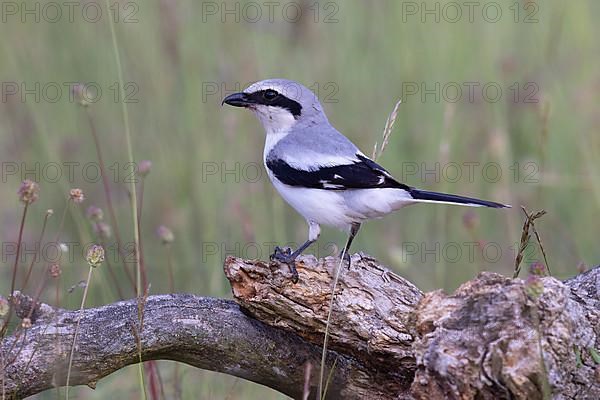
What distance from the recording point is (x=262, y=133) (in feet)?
23.8

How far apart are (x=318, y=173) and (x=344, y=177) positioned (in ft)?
0.46

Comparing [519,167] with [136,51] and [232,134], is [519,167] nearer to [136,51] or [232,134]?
[232,134]

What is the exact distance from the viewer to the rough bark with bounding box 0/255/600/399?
9.86 ft

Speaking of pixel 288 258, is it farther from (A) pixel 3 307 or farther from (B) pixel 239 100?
(B) pixel 239 100

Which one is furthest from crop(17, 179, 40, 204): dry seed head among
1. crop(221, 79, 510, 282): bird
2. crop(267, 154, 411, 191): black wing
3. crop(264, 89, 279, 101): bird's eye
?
crop(264, 89, 279, 101): bird's eye

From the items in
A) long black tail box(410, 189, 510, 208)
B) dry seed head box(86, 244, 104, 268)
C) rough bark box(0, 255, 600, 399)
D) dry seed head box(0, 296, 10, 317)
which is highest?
long black tail box(410, 189, 510, 208)

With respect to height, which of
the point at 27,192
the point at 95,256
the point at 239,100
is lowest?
the point at 95,256

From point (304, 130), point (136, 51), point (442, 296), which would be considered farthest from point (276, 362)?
point (136, 51)

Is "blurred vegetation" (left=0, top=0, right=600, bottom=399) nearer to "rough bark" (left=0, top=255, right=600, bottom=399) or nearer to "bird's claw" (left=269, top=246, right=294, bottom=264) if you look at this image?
"bird's claw" (left=269, top=246, right=294, bottom=264)

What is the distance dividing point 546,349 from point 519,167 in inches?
162

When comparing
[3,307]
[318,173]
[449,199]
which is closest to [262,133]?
[318,173]

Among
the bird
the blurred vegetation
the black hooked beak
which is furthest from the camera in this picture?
the blurred vegetation

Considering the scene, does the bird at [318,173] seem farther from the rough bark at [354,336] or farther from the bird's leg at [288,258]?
the rough bark at [354,336]

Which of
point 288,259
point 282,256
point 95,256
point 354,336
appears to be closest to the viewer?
point 95,256
